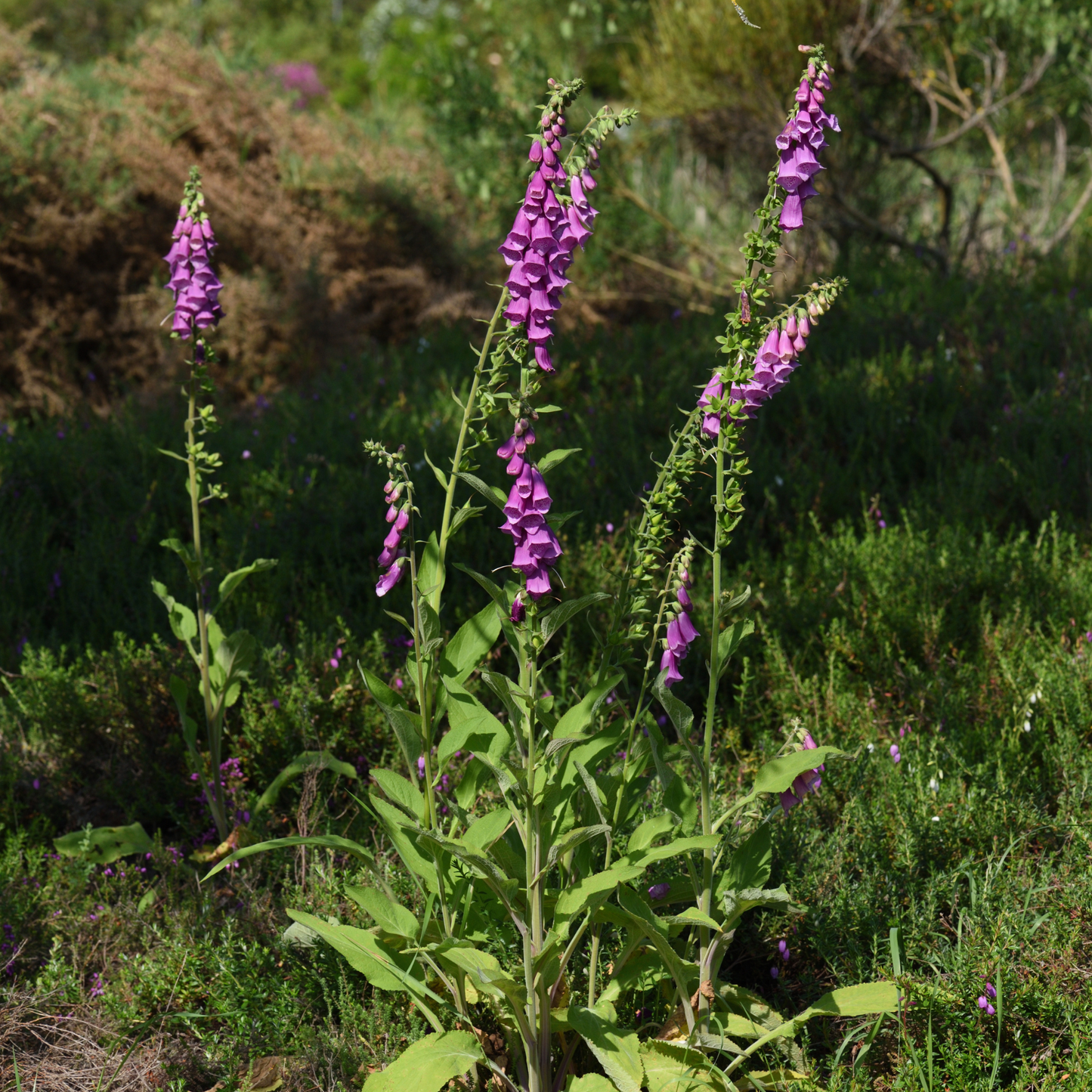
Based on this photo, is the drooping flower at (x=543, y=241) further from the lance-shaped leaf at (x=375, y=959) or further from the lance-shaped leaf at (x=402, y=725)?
the lance-shaped leaf at (x=375, y=959)

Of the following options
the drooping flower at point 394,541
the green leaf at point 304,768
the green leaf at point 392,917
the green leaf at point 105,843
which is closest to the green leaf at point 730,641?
the drooping flower at point 394,541

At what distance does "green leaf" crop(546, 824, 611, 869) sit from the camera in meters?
1.74

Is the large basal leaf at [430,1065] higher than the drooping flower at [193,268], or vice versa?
the drooping flower at [193,268]

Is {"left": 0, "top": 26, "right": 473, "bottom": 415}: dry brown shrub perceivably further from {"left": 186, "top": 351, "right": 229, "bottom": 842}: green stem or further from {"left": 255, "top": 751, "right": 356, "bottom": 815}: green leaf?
{"left": 255, "top": 751, "right": 356, "bottom": 815}: green leaf

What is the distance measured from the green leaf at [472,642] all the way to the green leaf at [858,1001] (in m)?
0.93

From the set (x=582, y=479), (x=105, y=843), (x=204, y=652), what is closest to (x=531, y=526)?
(x=204, y=652)

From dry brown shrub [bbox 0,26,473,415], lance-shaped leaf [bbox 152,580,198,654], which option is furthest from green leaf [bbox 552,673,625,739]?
dry brown shrub [bbox 0,26,473,415]

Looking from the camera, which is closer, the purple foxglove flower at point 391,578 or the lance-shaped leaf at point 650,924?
the lance-shaped leaf at point 650,924

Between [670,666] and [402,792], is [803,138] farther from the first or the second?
[402,792]

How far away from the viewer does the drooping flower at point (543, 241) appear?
1.70m

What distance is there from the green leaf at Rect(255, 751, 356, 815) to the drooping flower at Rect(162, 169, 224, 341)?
114 centimetres

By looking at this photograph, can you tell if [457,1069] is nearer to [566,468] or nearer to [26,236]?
[566,468]

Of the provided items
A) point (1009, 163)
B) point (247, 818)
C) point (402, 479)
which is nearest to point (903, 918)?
point (402, 479)

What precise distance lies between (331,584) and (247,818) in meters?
1.21
